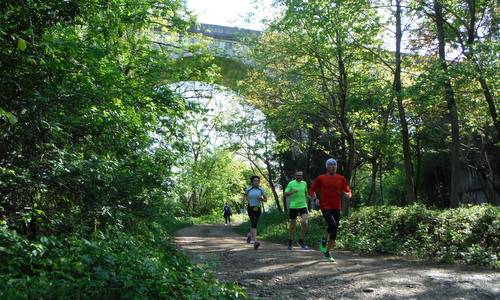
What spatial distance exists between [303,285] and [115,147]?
3.64 m

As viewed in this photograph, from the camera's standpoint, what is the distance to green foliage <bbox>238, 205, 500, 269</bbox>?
9.62 meters

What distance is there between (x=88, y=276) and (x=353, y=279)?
415 cm

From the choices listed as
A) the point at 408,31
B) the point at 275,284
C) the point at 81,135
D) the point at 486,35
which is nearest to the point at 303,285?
the point at 275,284

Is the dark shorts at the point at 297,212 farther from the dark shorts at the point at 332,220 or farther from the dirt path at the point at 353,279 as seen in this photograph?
the dark shorts at the point at 332,220

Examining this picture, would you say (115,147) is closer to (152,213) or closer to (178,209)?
(152,213)

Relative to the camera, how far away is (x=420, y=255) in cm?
1063

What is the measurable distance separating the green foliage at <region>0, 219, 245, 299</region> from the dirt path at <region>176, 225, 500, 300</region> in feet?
3.47

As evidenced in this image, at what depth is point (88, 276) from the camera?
446 centimetres

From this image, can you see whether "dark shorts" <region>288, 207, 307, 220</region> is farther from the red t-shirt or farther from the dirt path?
the red t-shirt

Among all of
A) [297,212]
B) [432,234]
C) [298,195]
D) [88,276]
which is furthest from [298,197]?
[88,276]

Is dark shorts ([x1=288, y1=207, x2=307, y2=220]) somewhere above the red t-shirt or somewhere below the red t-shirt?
below

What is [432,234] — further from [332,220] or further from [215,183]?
[215,183]

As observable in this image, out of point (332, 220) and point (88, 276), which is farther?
point (332, 220)

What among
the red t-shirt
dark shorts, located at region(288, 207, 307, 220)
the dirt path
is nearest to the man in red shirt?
the red t-shirt
